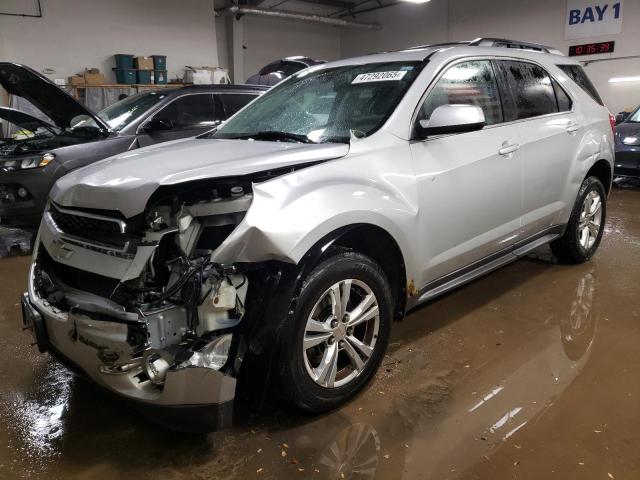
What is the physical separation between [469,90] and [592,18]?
11165 mm

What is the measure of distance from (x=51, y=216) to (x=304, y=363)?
4.32 feet

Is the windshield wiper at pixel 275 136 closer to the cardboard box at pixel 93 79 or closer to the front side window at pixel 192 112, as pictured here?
the front side window at pixel 192 112

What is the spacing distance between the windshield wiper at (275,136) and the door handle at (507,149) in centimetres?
116

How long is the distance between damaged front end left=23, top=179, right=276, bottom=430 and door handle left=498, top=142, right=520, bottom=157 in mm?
1628

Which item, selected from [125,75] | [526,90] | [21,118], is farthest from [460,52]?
[125,75]

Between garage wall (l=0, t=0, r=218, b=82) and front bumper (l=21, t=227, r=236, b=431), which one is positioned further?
garage wall (l=0, t=0, r=218, b=82)

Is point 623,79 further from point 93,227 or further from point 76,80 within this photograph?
point 93,227

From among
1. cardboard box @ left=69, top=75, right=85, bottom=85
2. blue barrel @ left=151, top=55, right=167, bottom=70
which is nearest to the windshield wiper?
cardboard box @ left=69, top=75, right=85, bottom=85

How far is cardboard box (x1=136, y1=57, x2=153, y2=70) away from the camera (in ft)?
36.1

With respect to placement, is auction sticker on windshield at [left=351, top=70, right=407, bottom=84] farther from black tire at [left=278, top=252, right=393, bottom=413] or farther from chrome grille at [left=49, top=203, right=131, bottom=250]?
chrome grille at [left=49, top=203, right=131, bottom=250]

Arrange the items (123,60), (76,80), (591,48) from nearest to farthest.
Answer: (76,80) < (123,60) < (591,48)

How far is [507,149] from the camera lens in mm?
2844

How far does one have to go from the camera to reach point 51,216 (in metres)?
2.24

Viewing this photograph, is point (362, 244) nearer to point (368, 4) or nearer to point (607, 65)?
point (607, 65)
